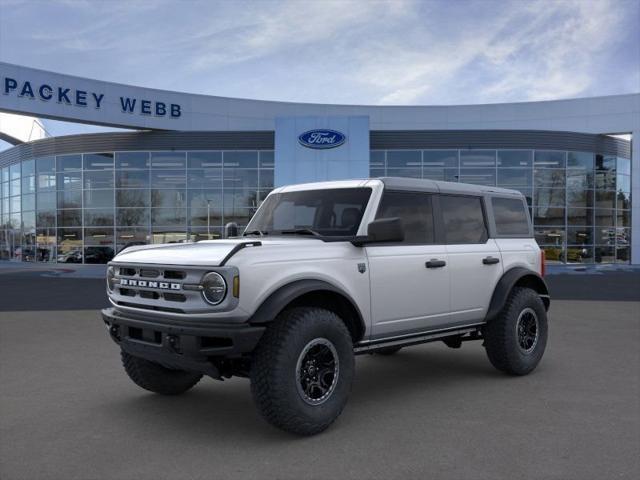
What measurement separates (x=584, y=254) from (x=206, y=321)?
28.0 m

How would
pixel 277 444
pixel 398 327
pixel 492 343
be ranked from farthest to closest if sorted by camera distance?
pixel 492 343 → pixel 398 327 → pixel 277 444

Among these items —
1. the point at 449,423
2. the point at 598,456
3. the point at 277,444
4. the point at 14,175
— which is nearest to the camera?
the point at 598,456

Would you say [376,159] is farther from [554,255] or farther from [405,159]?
[554,255]

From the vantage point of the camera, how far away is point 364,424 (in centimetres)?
450

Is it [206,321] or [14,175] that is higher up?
[14,175]

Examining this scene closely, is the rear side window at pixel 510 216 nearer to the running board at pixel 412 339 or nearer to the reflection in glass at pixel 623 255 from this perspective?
the running board at pixel 412 339

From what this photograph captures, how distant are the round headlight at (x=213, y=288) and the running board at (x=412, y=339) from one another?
4.52ft

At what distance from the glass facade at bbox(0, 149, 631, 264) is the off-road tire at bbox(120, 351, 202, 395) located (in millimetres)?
21194

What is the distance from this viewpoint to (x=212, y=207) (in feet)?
89.0

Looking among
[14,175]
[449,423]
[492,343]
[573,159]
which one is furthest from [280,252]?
[14,175]

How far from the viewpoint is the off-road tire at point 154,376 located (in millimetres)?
5125

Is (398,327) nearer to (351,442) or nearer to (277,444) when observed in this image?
(351,442)

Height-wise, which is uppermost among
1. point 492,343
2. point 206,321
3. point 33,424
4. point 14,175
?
point 14,175

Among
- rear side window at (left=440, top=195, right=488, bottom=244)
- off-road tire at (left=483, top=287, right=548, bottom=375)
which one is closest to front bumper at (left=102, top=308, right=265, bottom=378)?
rear side window at (left=440, top=195, right=488, bottom=244)
